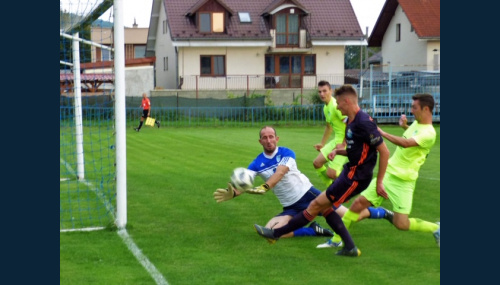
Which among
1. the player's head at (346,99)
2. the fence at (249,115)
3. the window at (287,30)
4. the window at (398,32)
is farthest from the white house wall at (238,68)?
the player's head at (346,99)

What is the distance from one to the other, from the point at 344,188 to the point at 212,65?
44448mm

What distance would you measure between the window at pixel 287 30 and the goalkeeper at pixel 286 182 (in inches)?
1717

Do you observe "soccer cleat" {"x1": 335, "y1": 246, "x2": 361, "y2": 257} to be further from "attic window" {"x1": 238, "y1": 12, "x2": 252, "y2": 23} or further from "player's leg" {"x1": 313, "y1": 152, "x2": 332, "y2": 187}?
"attic window" {"x1": 238, "y1": 12, "x2": 252, "y2": 23}

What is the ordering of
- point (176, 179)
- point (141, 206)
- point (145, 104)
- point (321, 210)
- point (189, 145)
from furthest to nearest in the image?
point (145, 104) → point (189, 145) → point (176, 179) → point (141, 206) → point (321, 210)

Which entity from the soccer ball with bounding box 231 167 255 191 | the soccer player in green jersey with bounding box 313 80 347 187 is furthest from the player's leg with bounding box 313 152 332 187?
the soccer ball with bounding box 231 167 255 191

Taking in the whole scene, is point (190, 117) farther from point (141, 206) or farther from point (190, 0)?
point (141, 206)

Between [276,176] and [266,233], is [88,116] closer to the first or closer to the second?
[266,233]

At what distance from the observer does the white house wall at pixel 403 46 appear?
5416cm

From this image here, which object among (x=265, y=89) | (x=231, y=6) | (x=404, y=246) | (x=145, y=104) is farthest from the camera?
(x=231, y=6)

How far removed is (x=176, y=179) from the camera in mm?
16625

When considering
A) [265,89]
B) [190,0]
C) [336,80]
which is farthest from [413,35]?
[190,0]

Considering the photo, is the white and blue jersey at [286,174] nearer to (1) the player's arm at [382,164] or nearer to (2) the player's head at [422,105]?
(1) the player's arm at [382,164]

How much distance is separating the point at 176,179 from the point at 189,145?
10.0 meters

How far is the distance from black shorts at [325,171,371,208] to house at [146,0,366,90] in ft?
140
